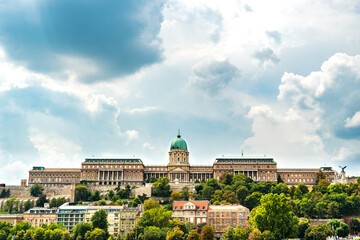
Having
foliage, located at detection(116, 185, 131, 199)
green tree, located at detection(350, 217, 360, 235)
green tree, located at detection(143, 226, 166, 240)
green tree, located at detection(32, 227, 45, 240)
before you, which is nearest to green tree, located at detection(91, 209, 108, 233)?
green tree, located at detection(32, 227, 45, 240)

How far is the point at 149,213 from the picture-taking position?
109 meters

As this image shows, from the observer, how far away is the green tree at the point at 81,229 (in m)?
110

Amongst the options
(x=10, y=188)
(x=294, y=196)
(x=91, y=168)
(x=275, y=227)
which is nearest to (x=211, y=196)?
(x=294, y=196)

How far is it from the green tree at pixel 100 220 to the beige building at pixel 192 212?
17.7m

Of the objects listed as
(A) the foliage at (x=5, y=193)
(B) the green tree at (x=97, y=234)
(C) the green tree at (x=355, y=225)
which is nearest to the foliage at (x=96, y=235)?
(B) the green tree at (x=97, y=234)

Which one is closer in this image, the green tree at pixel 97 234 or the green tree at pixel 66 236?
the green tree at pixel 97 234

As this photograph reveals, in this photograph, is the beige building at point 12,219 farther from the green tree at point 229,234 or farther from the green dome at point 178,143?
the green dome at point 178,143

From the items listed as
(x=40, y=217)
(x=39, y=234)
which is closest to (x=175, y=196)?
(x=40, y=217)

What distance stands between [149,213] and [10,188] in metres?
71.3

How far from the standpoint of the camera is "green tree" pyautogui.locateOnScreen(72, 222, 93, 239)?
10962 cm

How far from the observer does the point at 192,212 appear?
11062 centimetres

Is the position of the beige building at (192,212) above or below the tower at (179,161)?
below

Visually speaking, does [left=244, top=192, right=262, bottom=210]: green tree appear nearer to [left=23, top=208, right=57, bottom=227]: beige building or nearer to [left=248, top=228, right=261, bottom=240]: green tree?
[left=248, top=228, right=261, bottom=240]: green tree

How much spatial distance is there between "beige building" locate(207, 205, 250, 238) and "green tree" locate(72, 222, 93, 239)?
97.6 ft
